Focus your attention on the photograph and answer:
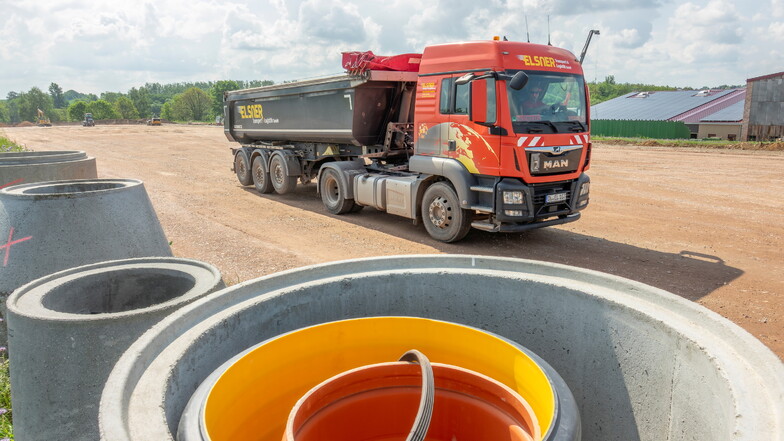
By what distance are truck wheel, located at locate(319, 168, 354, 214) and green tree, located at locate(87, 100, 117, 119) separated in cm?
12491

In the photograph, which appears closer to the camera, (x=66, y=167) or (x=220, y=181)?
(x=66, y=167)

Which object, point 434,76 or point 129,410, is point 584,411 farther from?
point 434,76

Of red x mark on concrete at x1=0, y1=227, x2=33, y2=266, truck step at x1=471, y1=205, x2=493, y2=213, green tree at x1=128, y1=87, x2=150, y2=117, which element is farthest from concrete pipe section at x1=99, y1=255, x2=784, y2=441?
green tree at x1=128, y1=87, x2=150, y2=117

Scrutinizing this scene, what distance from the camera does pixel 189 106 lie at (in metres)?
109

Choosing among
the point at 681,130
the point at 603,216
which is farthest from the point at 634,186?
the point at 681,130

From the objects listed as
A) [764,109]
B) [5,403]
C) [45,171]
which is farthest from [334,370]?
[764,109]

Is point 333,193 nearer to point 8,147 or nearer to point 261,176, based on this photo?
point 261,176

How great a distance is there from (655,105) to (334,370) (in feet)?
145

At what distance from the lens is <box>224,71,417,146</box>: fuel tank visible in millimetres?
10266

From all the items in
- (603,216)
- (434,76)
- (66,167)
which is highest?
(434,76)

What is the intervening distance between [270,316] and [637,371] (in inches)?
79.2

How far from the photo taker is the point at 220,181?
16.2 meters

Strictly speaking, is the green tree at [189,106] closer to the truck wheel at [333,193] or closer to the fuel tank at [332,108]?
the fuel tank at [332,108]

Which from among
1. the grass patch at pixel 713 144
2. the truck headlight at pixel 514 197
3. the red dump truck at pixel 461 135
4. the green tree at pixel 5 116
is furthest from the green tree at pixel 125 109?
the truck headlight at pixel 514 197
